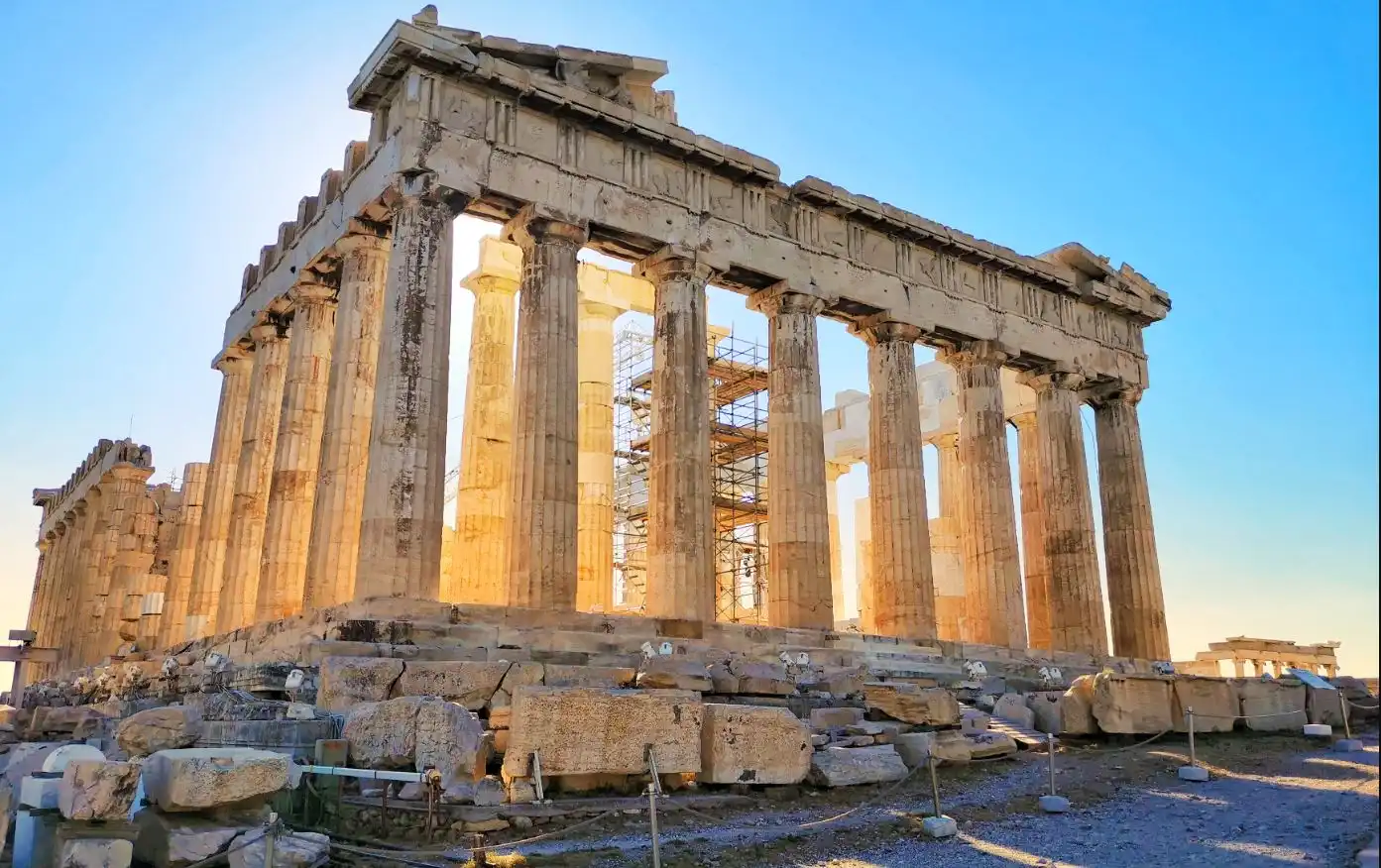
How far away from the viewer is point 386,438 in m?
18.7

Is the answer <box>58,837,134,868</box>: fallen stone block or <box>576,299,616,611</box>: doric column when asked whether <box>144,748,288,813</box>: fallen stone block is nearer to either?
<box>58,837,134,868</box>: fallen stone block

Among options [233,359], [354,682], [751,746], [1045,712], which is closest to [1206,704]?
[1045,712]

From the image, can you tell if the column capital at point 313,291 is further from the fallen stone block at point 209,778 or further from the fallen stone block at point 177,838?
the fallen stone block at point 177,838

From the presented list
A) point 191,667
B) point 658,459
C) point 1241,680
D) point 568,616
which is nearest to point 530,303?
point 658,459

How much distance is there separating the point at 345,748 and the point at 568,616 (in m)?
8.45

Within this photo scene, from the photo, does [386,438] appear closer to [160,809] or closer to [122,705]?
[122,705]

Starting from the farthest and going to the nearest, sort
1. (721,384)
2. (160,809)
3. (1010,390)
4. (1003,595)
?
1. (721,384)
2. (1010,390)
3. (1003,595)
4. (160,809)

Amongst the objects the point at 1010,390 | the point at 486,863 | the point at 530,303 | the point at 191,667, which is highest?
the point at 1010,390

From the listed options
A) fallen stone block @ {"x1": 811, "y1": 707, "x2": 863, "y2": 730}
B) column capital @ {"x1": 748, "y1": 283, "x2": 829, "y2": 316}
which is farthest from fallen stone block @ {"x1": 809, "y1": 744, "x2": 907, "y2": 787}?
column capital @ {"x1": 748, "y1": 283, "x2": 829, "y2": 316}

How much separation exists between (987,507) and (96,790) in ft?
71.7

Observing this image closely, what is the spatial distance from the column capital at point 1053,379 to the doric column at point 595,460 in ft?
35.4

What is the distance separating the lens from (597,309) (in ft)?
91.1

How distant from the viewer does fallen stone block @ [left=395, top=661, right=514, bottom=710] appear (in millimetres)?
12617

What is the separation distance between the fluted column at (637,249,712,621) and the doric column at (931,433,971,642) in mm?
12128
